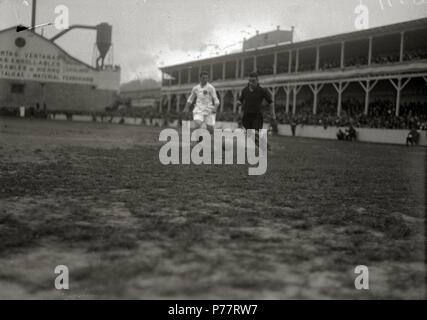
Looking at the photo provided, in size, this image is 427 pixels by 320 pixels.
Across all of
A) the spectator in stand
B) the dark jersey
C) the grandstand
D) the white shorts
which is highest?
the grandstand

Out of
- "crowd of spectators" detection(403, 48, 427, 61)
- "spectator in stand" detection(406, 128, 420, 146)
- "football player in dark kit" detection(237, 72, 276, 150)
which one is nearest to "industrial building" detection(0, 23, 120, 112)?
"crowd of spectators" detection(403, 48, 427, 61)

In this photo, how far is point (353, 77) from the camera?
105 ft

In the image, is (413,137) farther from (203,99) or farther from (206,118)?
(203,99)

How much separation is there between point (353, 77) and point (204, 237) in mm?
30450

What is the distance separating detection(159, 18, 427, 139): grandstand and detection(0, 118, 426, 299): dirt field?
2162cm

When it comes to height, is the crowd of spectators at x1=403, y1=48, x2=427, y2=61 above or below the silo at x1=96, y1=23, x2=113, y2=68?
below

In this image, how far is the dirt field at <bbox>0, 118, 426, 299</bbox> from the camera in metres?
2.54

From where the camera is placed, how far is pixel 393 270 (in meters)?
2.94

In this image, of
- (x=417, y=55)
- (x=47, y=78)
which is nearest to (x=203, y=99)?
(x=417, y=55)

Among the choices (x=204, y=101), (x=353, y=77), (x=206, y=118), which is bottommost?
(x=206, y=118)

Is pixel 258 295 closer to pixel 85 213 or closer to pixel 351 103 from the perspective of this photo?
pixel 85 213

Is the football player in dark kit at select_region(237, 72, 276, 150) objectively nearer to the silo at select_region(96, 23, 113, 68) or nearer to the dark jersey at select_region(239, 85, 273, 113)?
the dark jersey at select_region(239, 85, 273, 113)

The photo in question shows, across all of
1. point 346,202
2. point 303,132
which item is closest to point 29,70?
point 303,132
